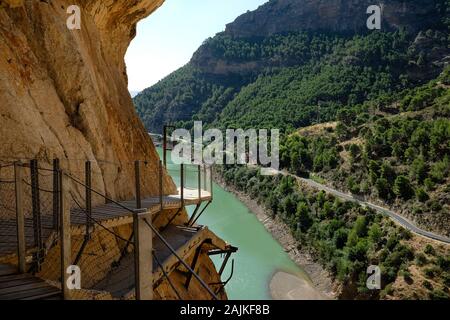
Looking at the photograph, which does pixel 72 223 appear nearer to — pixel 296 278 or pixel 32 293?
pixel 32 293

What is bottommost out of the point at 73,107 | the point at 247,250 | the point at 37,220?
the point at 247,250

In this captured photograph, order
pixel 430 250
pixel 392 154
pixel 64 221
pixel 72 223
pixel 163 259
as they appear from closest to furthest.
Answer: pixel 64 221 → pixel 72 223 → pixel 163 259 → pixel 430 250 → pixel 392 154

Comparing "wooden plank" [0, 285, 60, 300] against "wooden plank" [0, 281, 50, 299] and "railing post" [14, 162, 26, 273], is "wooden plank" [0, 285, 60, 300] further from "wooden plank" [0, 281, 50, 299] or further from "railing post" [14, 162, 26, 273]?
"railing post" [14, 162, 26, 273]

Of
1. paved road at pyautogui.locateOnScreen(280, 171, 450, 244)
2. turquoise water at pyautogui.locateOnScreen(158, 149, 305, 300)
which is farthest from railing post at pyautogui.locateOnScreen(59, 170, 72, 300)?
paved road at pyautogui.locateOnScreen(280, 171, 450, 244)

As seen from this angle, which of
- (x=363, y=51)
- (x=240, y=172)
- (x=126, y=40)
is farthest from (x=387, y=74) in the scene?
(x=126, y=40)

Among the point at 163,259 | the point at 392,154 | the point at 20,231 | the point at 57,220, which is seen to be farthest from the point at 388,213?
the point at 20,231
